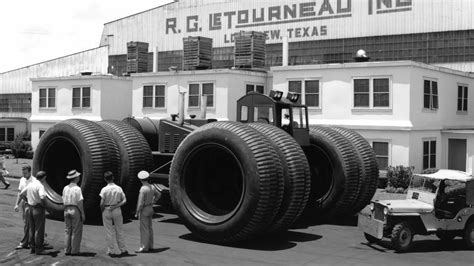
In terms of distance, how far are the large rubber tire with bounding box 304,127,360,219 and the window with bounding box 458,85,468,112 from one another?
54.1ft

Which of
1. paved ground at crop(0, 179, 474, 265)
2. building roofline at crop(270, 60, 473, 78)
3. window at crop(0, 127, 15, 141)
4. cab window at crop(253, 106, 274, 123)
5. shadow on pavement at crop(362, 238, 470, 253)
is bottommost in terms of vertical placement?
shadow on pavement at crop(362, 238, 470, 253)

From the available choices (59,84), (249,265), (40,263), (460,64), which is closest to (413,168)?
(460,64)

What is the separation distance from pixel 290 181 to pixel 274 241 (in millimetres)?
1718

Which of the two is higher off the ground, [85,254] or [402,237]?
[402,237]

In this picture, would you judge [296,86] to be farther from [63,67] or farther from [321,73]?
[63,67]

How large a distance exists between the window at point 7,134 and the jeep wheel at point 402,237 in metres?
40.6

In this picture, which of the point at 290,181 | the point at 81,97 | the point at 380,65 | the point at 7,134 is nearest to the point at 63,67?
the point at 7,134

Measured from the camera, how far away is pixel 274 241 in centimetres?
1221

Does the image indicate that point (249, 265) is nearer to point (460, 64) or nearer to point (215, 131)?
point (215, 131)

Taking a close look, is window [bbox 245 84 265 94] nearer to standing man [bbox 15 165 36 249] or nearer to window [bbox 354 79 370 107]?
window [bbox 354 79 370 107]

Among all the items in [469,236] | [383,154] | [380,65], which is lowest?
[469,236]

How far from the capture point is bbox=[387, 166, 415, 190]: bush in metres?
23.6

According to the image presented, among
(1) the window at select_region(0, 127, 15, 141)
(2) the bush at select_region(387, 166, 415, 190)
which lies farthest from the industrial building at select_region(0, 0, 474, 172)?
(2) the bush at select_region(387, 166, 415, 190)

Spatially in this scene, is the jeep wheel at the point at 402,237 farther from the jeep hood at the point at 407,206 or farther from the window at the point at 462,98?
the window at the point at 462,98
